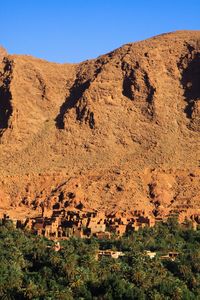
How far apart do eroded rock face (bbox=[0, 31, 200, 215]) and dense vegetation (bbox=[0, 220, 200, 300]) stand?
17.4 m

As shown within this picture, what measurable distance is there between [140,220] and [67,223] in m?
5.91

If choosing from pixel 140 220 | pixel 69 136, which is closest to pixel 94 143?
pixel 69 136

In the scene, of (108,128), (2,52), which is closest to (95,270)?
(108,128)

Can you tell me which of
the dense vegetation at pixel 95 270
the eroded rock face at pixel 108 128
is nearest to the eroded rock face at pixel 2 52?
the eroded rock face at pixel 108 128

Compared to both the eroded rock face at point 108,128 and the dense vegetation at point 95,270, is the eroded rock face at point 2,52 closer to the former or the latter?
the eroded rock face at point 108,128

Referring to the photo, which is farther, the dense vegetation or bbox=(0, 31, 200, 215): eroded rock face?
bbox=(0, 31, 200, 215): eroded rock face

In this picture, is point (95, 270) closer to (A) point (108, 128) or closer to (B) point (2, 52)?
(A) point (108, 128)

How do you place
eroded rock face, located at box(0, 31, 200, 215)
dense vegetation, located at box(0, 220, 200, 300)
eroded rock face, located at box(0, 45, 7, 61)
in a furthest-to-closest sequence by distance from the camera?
eroded rock face, located at box(0, 45, 7, 61) < eroded rock face, located at box(0, 31, 200, 215) < dense vegetation, located at box(0, 220, 200, 300)

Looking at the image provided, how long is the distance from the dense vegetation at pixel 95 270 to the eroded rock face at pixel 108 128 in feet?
57.1

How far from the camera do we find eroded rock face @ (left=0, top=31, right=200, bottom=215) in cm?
8125

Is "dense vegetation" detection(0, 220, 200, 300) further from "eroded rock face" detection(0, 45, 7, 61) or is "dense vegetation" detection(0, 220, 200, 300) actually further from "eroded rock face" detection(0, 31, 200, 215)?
"eroded rock face" detection(0, 45, 7, 61)

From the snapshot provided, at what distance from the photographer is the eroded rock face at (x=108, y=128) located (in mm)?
81250

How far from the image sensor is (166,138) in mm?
89875

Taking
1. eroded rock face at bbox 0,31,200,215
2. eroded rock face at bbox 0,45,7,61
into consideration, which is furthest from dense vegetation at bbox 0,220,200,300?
eroded rock face at bbox 0,45,7,61
